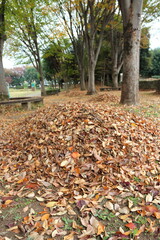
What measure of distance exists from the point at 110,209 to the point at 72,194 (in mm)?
424

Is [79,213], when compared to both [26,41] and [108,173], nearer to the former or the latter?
[108,173]

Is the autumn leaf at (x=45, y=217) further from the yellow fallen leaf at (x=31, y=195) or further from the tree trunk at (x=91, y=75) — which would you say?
the tree trunk at (x=91, y=75)

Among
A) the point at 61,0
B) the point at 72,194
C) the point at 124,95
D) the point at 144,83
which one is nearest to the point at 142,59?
the point at 144,83

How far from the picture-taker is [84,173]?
78.1 inches

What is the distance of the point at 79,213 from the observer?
1.51 metres

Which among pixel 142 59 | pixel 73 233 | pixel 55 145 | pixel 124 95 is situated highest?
pixel 142 59

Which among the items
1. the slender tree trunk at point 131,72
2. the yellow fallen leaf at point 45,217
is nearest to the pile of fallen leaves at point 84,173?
the yellow fallen leaf at point 45,217

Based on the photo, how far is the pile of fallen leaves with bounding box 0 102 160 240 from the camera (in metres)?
1.39

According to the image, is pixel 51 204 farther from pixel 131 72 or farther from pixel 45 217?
pixel 131 72

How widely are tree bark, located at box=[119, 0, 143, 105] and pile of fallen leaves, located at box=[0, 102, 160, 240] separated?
1987 mm

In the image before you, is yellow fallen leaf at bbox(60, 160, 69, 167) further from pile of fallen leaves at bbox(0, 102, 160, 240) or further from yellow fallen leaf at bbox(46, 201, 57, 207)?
yellow fallen leaf at bbox(46, 201, 57, 207)

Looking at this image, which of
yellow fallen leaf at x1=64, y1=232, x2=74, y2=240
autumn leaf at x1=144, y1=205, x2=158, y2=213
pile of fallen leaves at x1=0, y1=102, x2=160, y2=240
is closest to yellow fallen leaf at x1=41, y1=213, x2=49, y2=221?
pile of fallen leaves at x1=0, y1=102, x2=160, y2=240

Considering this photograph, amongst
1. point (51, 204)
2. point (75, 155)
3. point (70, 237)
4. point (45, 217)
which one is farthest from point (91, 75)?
point (70, 237)

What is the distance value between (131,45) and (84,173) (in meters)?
4.05
